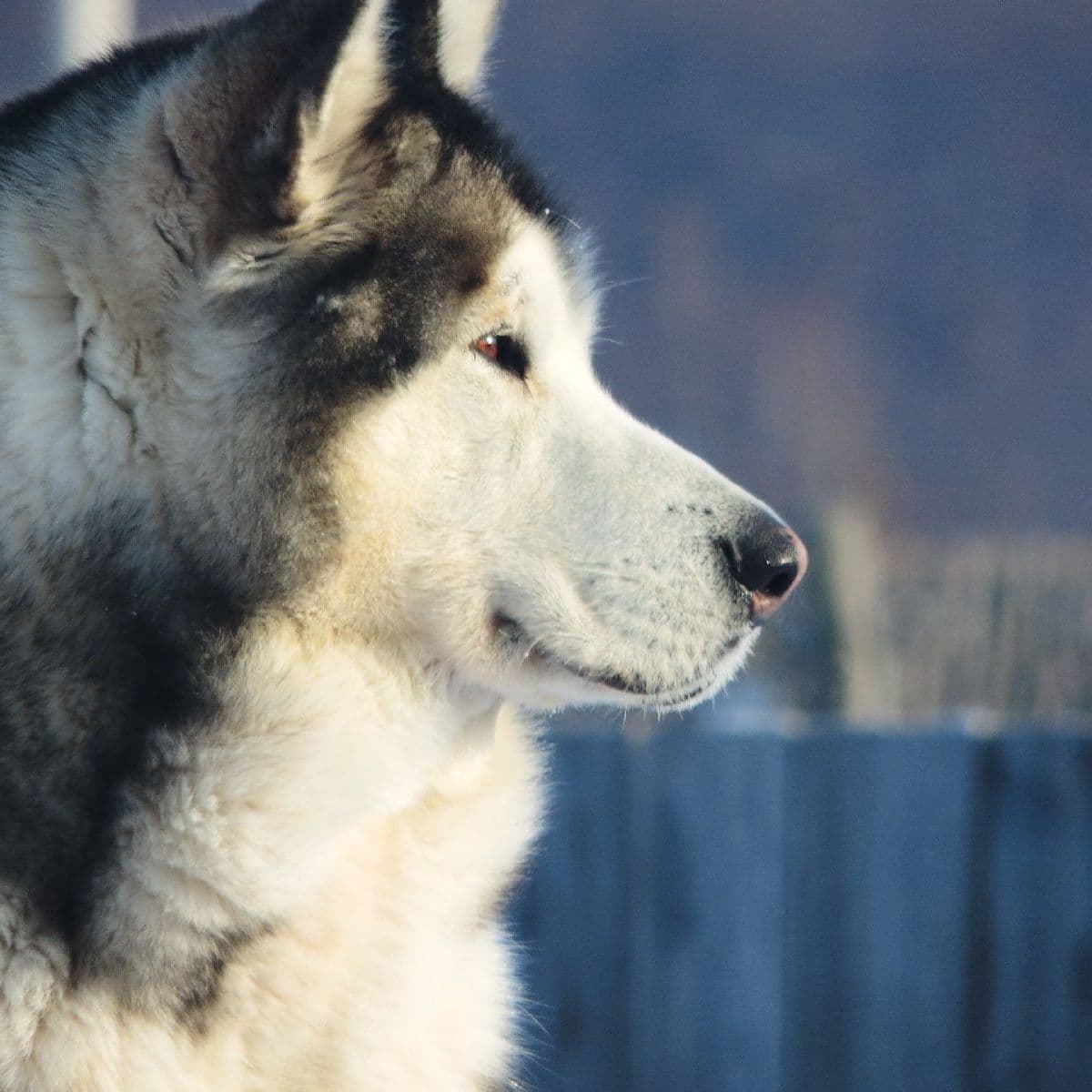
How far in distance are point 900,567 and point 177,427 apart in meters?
6.65

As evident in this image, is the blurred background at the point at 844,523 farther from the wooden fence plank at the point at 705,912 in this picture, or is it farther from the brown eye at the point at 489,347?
the brown eye at the point at 489,347

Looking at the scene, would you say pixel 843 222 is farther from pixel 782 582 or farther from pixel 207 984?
pixel 207 984

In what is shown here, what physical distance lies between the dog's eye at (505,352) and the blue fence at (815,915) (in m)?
2.86

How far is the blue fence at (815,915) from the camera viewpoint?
4.65m

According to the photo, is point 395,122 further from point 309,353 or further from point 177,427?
point 177,427

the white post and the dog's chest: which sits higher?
the white post

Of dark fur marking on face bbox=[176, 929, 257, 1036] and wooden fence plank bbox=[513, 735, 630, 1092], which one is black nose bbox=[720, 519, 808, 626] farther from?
wooden fence plank bbox=[513, 735, 630, 1092]

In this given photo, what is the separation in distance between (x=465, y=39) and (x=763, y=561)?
1015 mm

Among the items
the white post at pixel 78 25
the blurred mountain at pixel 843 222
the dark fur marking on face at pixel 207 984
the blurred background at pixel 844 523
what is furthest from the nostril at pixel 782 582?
the blurred mountain at pixel 843 222

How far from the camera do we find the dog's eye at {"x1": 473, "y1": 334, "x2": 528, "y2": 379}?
86.4 inches

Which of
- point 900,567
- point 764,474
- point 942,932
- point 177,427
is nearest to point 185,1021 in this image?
point 177,427

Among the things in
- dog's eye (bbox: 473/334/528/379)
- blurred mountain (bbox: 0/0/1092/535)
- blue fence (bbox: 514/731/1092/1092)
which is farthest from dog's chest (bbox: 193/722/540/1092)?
blurred mountain (bbox: 0/0/1092/535)

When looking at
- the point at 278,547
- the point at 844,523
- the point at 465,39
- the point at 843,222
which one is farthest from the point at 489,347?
the point at 843,222

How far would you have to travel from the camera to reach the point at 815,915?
486cm
